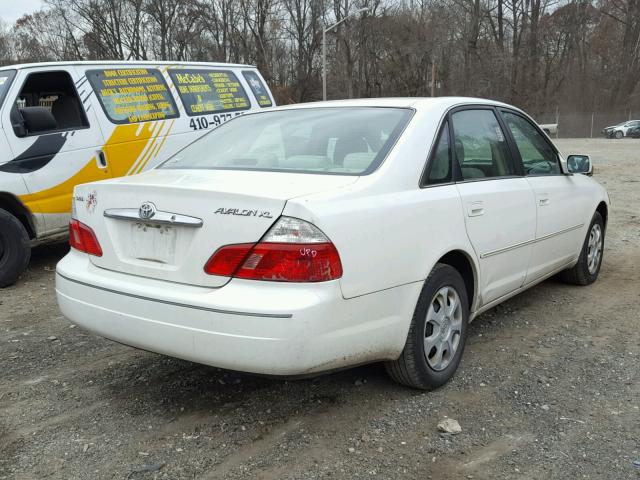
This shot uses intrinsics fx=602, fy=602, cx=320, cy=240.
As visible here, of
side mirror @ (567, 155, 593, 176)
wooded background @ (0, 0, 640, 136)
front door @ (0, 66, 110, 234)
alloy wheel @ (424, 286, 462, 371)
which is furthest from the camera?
wooded background @ (0, 0, 640, 136)

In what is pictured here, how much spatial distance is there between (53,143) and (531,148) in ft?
14.2

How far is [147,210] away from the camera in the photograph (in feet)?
9.13

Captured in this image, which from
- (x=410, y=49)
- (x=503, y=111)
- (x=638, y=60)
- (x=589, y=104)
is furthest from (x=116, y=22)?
(x=503, y=111)

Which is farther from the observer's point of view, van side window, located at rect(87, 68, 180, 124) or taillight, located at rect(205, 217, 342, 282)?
van side window, located at rect(87, 68, 180, 124)

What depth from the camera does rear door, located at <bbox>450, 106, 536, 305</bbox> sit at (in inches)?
137

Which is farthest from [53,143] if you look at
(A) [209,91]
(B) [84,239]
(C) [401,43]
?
(C) [401,43]

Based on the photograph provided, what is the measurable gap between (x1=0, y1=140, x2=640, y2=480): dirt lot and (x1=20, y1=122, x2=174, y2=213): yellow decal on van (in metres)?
1.80

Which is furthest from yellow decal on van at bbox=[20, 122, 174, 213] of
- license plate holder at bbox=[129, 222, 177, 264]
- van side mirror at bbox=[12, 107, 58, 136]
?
license plate holder at bbox=[129, 222, 177, 264]

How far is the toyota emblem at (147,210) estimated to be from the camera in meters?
2.76

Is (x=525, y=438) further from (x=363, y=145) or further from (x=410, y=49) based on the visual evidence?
(x=410, y=49)

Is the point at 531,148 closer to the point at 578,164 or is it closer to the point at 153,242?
the point at 578,164

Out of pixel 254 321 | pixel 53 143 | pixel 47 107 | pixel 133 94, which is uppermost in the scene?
pixel 133 94

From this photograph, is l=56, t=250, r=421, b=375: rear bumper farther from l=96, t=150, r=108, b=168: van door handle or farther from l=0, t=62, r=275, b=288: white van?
l=96, t=150, r=108, b=168: van door handle

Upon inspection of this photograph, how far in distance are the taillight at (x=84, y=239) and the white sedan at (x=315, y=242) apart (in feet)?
0.04
